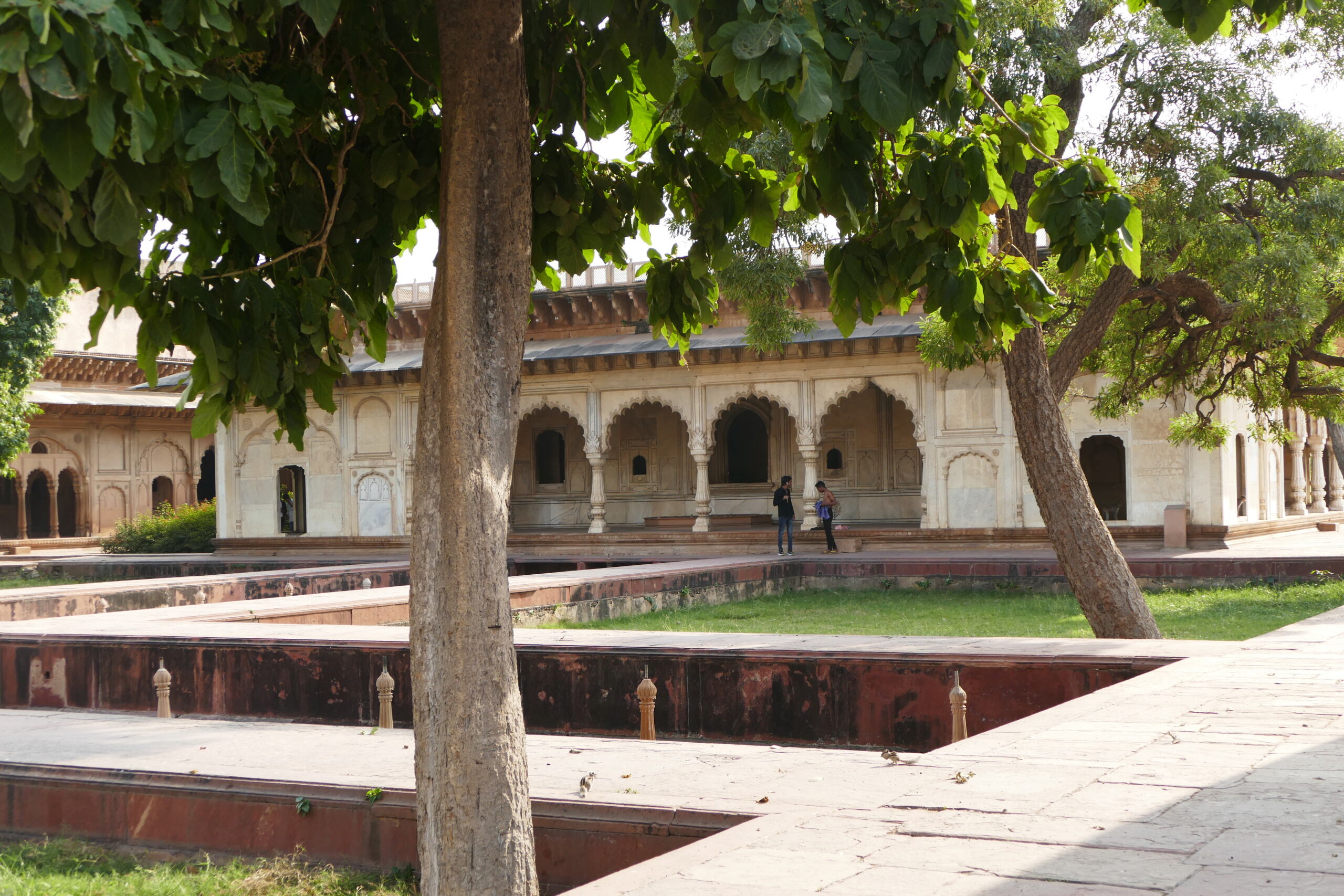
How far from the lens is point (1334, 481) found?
1121 inches

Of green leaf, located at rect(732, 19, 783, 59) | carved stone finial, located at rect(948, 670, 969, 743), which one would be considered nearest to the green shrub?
carved stone finial, located at rect(948, 670, 969, 743)

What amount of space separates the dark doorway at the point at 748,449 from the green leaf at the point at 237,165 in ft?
69.6

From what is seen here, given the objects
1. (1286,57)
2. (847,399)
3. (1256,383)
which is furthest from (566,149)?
(847,399)

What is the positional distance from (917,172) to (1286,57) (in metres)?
9.51

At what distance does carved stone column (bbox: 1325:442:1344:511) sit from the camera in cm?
2800

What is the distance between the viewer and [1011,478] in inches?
722

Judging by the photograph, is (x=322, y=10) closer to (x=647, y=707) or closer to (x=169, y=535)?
(x=647, y=707)

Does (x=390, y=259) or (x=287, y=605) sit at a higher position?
(x=390, y=259)

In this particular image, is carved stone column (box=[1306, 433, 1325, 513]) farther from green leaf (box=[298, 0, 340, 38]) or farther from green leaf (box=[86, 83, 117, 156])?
green leaf (box=[86, 83, 117, 156])

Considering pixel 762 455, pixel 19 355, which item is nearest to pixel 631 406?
pixel 762 455

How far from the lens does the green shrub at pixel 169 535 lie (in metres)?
24.9

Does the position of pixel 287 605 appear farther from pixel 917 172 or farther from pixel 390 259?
pixel 917 172

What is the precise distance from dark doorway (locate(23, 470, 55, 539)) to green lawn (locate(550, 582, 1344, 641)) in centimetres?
2217

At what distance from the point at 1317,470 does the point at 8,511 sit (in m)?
28.3
